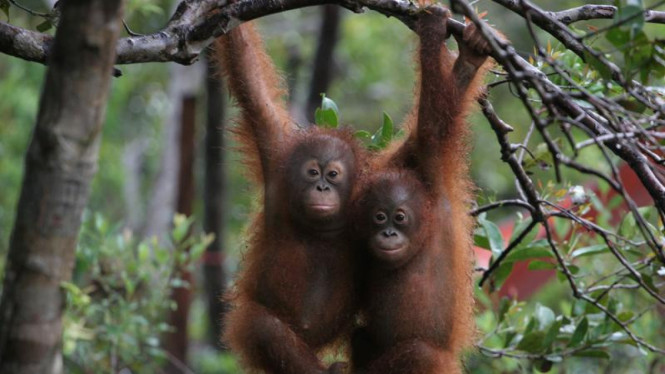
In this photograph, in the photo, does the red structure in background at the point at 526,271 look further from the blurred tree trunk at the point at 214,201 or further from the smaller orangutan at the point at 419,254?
the blurred tree trunk at the point at 214,201

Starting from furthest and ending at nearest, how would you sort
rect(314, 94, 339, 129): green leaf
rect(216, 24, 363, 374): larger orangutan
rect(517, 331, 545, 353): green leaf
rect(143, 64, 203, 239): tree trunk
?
1. rect(143, 64, 203, 239): tree trunk
2. rect(517, 331, 545, 353): green leaf
3. rect(314, 94, 339, 129): green leaf
4. rect(216, 24, 363, 374): larger orangutan

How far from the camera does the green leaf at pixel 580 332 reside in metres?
4.22

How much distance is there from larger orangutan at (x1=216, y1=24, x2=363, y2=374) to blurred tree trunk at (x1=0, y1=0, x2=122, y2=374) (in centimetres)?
212

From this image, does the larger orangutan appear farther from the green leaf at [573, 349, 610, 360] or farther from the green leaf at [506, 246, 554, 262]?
the green leaf at [573, 349, 610, 360]

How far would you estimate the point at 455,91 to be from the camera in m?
3.62

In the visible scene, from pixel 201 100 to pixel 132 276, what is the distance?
871 cm

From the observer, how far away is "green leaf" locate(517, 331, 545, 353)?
177 inches

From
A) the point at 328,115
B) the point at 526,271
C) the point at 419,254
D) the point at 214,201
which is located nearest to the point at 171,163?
the point at 214,201

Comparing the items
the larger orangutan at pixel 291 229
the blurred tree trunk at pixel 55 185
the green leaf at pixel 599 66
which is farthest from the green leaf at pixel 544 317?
the blurred tree trunk at pixel 55 185

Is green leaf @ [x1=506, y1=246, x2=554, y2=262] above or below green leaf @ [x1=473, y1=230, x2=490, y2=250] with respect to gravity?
above

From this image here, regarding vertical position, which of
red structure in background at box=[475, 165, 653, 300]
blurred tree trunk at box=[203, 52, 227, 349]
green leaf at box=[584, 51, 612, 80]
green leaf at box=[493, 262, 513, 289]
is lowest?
blurred tree trunk at box=[203, 52, 227, 349]

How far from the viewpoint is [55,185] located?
180cm

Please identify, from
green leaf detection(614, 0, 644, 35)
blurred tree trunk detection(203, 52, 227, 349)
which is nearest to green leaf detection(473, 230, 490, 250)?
green leaf detection(614, 0, 644, 35)

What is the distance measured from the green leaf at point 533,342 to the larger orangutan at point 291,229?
Answer: 0.93 m
